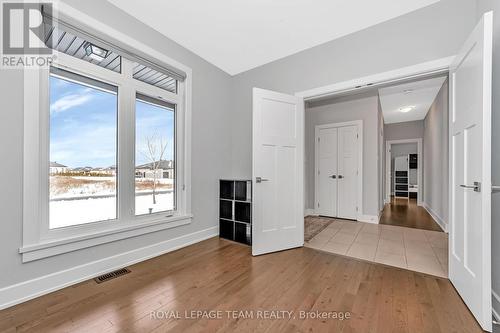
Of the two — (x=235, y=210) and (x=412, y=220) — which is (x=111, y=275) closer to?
(x=235, y=210)

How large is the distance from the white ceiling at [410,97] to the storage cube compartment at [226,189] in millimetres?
3402

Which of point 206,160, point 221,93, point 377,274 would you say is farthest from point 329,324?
point 221,93

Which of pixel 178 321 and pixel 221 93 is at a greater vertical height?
pixel 221 93

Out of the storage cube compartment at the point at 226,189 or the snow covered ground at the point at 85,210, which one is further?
the storage cube compartment at the point at 226,189

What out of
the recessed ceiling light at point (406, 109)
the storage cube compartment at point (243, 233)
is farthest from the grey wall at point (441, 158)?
the storage cube compartment at point (243, 233)

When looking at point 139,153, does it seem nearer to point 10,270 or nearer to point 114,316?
point 10,270

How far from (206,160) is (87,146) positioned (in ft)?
4.88

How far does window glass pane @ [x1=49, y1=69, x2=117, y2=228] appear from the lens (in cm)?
196

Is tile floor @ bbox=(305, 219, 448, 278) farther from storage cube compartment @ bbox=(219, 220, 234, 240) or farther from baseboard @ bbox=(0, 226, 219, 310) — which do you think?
baseboard @ bbox=(0, 226, 219, 310)

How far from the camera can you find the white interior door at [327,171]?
4.82 m

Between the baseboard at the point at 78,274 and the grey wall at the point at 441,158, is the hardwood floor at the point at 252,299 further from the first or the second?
the grey wall at the point at 441,158

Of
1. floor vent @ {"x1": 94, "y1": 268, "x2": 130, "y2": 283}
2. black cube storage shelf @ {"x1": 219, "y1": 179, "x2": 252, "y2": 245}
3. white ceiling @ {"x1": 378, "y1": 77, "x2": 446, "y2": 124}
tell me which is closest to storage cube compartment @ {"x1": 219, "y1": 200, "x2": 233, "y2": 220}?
black cube storage shelf @ {"x1": 219, "y1": 179, "x2": 252, "y2": 245}

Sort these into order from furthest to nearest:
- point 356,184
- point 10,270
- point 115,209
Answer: point 356,184, point 115,209, point 10,270

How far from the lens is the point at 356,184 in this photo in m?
4.53
